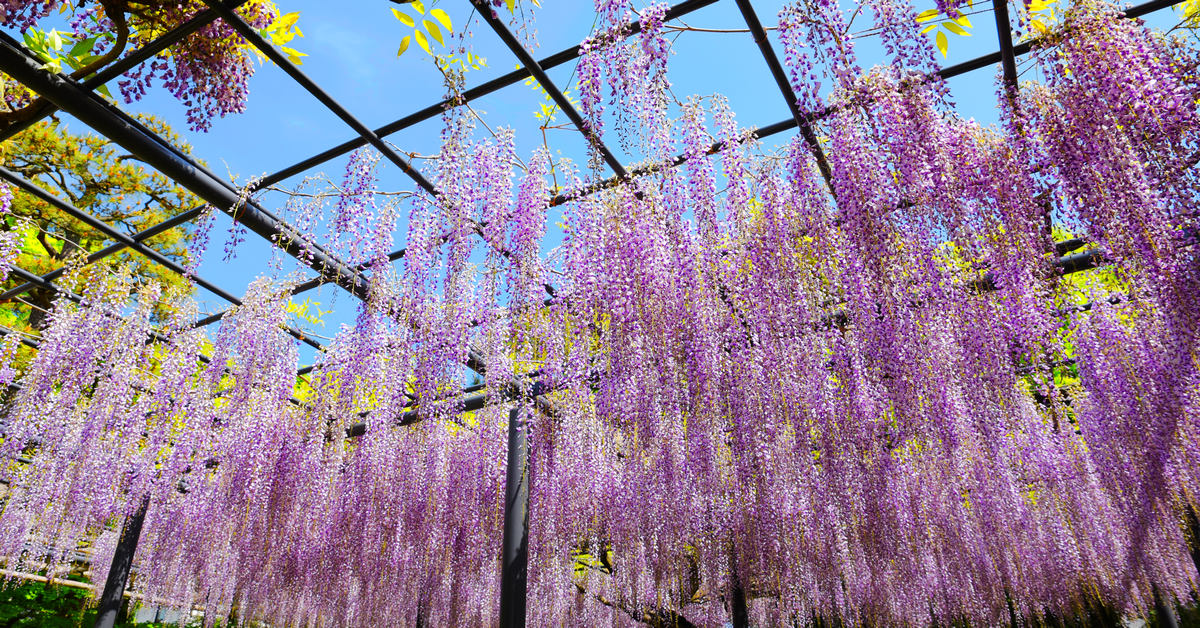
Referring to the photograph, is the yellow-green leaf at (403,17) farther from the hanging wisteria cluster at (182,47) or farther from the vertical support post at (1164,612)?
the vertical support post at (1164,612)

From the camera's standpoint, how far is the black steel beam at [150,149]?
9.89 ft

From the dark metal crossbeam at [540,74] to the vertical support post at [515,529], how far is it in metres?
3.28

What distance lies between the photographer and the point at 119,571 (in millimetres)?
8055

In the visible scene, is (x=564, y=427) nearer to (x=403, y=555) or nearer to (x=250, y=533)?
(x=403, y=555)

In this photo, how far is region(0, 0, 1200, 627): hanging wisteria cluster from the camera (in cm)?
334

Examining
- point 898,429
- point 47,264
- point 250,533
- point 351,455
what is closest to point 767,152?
point 898,429

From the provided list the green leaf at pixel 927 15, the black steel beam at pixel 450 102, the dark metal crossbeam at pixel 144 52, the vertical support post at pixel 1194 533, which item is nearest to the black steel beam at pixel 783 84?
the black steel beam at pixel 450 102

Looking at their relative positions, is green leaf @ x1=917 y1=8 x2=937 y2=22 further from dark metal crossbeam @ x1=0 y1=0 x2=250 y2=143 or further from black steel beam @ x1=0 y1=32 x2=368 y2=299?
black steel beam @ x1=0 y1=32 x2=368 y2=299

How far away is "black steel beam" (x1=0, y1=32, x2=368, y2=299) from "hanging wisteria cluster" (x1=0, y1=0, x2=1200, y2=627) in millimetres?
270

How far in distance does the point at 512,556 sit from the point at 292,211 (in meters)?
3.89

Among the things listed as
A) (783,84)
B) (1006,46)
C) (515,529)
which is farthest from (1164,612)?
(783,84)

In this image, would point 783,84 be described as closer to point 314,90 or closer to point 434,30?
point 434,30

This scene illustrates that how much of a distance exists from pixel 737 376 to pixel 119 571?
921 cm

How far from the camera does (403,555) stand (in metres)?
6.59
